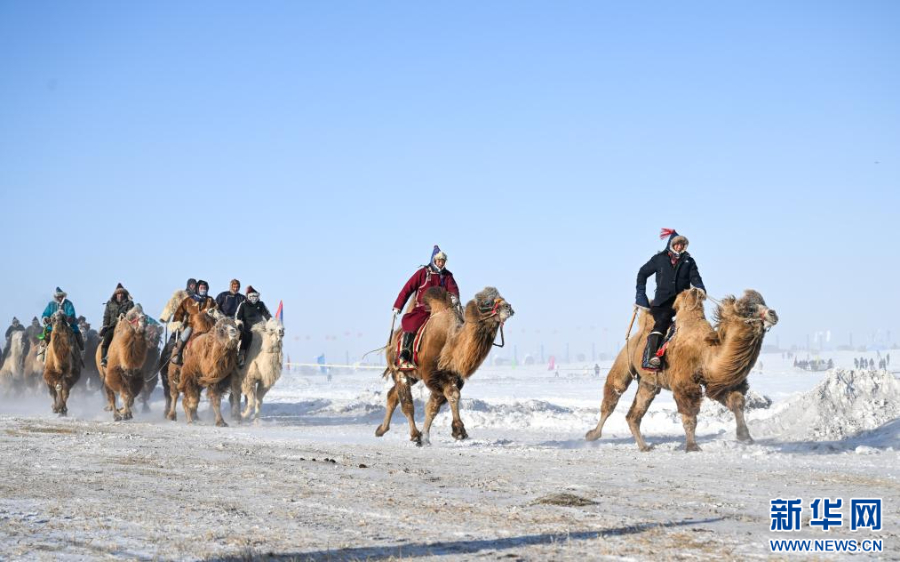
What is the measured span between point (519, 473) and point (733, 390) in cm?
449

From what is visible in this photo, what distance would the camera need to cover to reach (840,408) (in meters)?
16.2

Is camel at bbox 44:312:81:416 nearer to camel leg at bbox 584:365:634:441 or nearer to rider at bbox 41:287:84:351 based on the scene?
rider at bbox 41:287:84:351

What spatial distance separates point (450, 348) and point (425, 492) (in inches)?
226

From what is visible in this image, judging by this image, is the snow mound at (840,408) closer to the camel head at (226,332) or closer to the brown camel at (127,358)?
the camel head at (226,332)

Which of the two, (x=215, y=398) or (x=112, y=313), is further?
(x=112, y=313)

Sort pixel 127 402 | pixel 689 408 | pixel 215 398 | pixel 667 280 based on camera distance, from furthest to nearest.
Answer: pixel 127 402
pixel 215 398
pixel 667 280
pixel 689 408

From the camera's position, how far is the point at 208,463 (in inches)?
408

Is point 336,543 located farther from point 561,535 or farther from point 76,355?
Answer: point 76,355

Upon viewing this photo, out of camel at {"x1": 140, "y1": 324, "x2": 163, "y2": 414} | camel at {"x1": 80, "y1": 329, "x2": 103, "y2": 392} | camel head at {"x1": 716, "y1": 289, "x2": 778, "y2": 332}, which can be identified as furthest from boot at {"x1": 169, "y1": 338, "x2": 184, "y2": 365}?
camel head at {"x1": 716, "y1": 289, "x2": 778, "y2": 332}

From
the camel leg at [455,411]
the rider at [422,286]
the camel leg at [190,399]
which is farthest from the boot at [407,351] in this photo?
the camel leg at [190,399]

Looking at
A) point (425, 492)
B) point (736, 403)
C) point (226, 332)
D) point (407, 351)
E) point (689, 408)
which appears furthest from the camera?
point (226, 332)

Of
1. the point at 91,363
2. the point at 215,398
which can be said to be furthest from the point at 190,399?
the point at 91,363

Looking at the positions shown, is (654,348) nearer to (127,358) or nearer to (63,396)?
(127,358)

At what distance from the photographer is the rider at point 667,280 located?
13.6m
